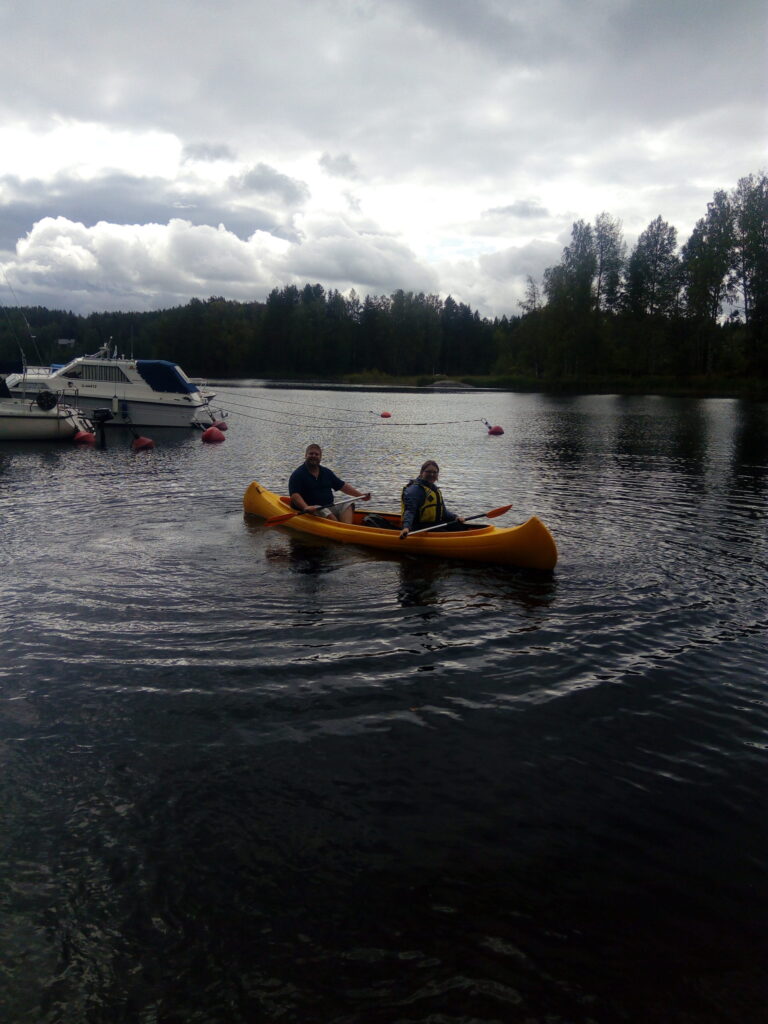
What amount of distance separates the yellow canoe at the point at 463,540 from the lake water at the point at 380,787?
28 centimetres

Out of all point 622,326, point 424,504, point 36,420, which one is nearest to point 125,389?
point 36,420

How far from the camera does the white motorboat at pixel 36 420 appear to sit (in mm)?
25312

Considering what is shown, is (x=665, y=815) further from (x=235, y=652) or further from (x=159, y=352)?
(x=159, y=352)

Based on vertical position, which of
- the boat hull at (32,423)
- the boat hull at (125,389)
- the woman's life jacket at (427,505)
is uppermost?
the boat hull at (125,389)

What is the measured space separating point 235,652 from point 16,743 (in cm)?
216

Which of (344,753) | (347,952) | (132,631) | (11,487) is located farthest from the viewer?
(11,487)

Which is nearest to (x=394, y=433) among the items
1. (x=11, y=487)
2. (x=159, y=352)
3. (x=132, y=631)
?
(x=11, y=487)

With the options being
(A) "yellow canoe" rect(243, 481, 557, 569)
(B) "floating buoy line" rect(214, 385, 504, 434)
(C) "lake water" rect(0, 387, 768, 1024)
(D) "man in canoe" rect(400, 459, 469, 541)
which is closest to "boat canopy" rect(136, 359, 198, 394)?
(B) "floating buoy line" rect(214, 385, 504, 434)

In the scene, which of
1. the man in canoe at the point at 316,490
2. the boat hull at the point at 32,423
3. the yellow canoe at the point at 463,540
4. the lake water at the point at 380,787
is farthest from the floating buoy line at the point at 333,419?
the lake water at the point at 380,787

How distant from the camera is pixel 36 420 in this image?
2538 centimetres

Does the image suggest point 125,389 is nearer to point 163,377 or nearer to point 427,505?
point 163,377

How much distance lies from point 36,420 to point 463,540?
2111cm

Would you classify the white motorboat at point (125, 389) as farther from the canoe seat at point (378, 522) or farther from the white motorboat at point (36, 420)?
the canoe seat at point (378, 522)

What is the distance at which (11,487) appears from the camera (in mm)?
16844
